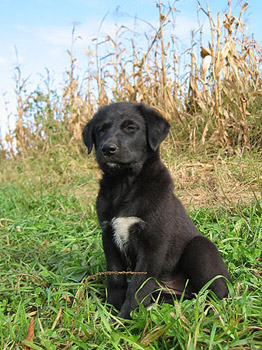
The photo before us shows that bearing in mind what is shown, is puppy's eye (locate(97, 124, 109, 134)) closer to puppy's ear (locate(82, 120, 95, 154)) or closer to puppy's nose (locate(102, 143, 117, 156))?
puppy's ear (locate(82, 120, 95, 154))

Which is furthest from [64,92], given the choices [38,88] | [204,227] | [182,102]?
[204,227]

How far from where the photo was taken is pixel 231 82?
5.98 metres

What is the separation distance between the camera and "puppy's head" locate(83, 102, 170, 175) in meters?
2.63

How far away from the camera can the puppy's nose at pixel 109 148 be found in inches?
102

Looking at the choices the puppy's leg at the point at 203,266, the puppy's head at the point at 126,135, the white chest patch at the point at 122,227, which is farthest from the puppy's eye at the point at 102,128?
the puppy's leg at the point at 203,266

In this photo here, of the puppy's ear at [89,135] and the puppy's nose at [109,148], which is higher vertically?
the puppy's ear at [89,135]

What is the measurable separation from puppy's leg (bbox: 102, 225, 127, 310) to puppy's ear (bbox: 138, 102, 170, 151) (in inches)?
27.0

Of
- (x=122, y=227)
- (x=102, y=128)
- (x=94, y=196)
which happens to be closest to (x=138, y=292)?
(x=122, y=227)

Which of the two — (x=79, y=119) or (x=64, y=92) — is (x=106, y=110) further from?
(x=64, y=92)

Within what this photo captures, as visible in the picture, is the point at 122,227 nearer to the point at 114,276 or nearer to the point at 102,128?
the point at 114,276

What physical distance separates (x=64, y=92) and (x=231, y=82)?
163 inches

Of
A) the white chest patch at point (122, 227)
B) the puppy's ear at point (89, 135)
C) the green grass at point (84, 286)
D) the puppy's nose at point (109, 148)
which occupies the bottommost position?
the green grass at point (84, 286)

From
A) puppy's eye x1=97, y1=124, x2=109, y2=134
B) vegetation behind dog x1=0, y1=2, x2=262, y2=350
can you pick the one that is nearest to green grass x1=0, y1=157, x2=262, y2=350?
vegetation behind dog x1=0, y1=2, x2=262, y2=350

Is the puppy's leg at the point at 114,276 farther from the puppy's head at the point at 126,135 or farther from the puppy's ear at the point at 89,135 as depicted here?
the puppy's ear at the point at 89,135
